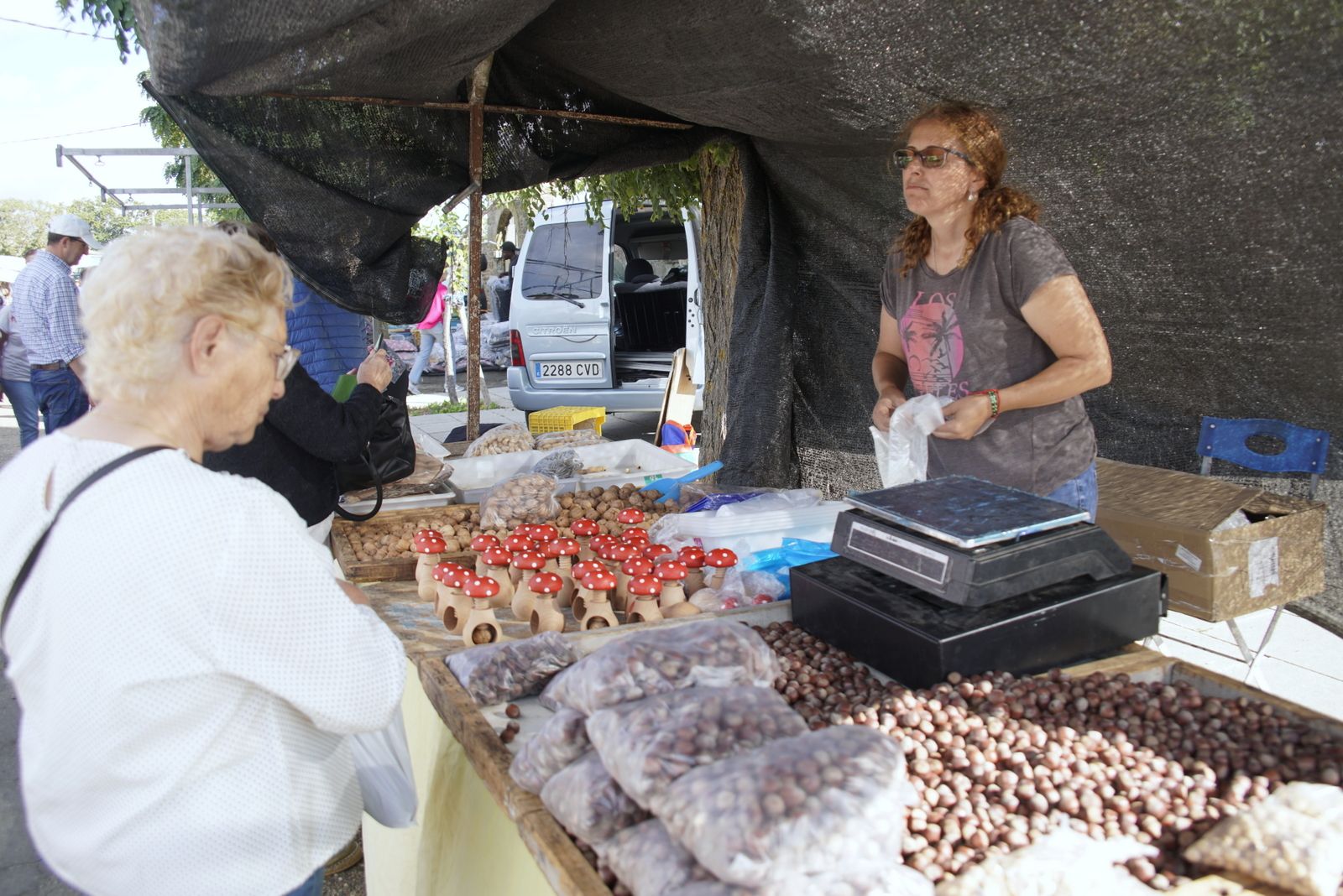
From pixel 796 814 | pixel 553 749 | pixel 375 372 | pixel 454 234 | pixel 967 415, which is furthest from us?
pixel 454 234

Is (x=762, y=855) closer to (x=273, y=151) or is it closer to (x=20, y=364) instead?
(x=273, y=151)

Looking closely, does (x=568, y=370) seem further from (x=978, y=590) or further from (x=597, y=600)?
(x=978, y=590)

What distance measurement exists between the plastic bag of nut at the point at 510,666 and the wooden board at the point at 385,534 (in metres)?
1.09

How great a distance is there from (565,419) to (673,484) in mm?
2445

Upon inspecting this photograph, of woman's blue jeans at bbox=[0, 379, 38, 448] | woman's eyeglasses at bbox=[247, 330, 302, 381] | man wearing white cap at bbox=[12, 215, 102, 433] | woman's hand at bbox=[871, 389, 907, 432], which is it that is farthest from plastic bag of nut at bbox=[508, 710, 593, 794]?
woman's blue jeans at bbox=[0, 379, 38, 448]

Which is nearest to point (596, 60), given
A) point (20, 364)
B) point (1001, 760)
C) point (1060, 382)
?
point (1060, 382)

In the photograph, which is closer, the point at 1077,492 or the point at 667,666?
the point at 667,666

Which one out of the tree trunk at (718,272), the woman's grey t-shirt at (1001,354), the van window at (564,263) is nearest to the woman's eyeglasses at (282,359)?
the woman's grey t-shirt at (1001,354)

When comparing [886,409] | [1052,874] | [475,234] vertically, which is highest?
[475,234]

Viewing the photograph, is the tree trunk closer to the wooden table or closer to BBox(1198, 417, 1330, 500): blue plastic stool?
BBox(1198, 417, 1330, 500): blue plastic stool

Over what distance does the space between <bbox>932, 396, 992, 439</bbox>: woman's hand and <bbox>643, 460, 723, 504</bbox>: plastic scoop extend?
166 cm

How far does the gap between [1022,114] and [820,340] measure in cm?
160

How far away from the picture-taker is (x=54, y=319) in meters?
6.20

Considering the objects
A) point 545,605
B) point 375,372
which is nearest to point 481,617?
point 545,605
